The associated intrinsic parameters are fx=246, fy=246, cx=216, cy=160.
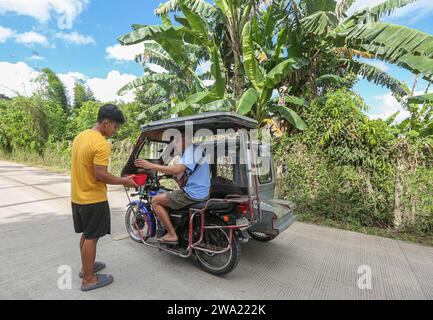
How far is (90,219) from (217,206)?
1.35 metres

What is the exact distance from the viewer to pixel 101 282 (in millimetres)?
2607

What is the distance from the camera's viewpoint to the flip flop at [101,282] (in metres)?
2.51

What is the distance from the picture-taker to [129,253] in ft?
11.3

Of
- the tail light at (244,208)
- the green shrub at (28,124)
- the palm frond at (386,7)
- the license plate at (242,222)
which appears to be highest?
the palm frond at (386,7)

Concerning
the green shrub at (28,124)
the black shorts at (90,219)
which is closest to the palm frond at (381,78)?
the black shorts at (90,219)

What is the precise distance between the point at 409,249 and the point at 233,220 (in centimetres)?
315

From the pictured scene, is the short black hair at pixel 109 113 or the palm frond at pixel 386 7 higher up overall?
the palm frond at pixel 386 7

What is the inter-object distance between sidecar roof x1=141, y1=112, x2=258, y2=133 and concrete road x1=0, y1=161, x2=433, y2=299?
177 cm

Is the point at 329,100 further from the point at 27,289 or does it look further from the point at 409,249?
the point at 27,289

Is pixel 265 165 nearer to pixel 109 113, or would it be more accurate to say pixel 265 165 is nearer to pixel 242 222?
pixel 242 222

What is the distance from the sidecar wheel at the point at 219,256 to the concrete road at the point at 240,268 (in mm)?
101

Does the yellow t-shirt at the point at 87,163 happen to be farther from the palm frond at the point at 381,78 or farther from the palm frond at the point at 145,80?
the palm frond at the point at 381,78

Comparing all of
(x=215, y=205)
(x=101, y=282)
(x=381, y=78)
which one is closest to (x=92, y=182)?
(x=101, y=282)
